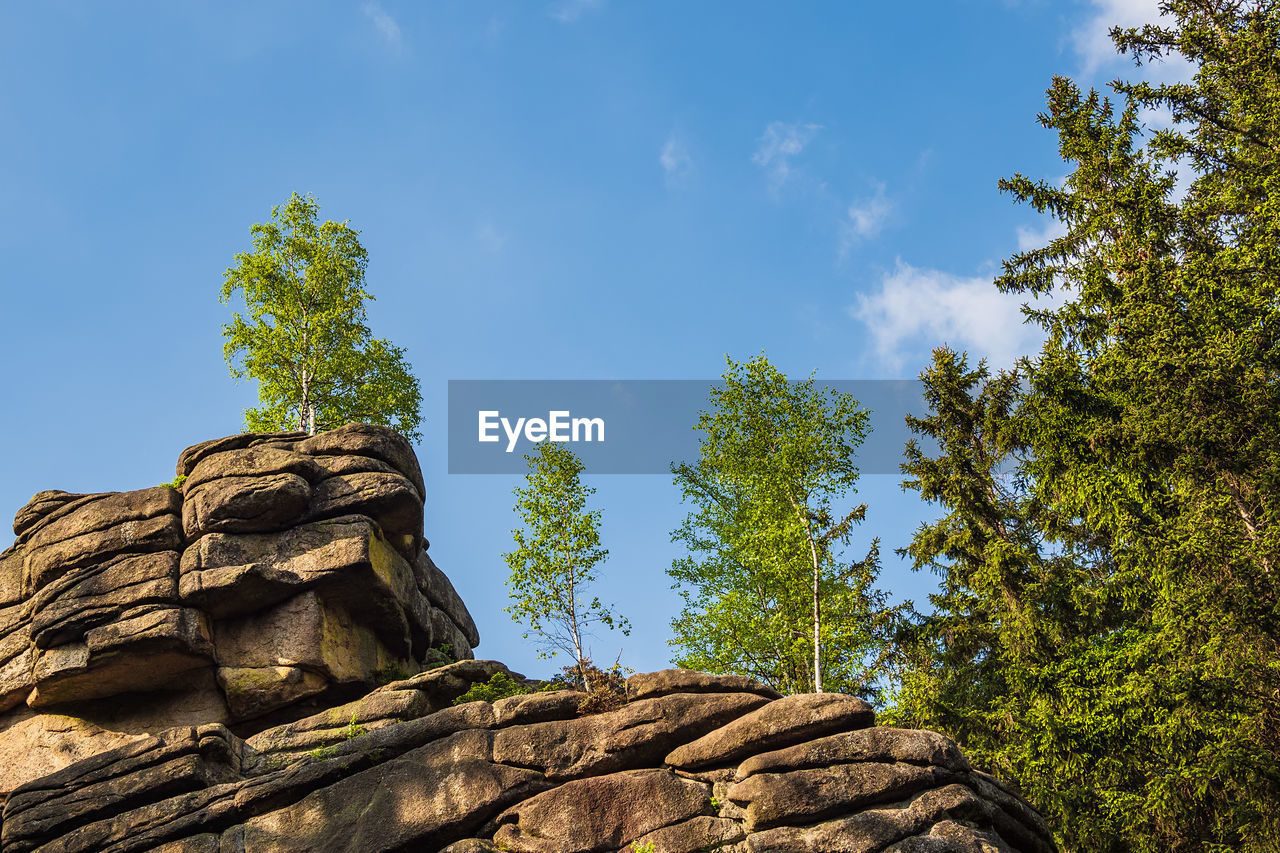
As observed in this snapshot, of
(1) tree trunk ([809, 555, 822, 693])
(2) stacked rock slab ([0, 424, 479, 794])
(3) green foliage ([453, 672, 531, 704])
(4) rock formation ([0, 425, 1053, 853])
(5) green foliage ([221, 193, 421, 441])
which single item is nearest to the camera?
(4) rock formation ([0, 425, 1053, 853])

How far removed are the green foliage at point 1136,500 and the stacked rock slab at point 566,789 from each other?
3.70 metres

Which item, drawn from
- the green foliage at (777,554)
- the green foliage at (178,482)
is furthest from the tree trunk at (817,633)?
the green foliage at (178,482)

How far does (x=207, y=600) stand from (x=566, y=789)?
34.1 ft

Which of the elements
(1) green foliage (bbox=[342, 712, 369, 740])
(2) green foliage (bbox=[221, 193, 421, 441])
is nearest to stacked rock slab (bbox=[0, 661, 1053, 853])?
(1) green foliage (bbox=[342, 712, 369, 740])

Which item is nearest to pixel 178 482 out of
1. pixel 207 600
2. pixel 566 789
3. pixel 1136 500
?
pixel 207 600

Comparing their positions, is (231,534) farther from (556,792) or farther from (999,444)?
(999,444)

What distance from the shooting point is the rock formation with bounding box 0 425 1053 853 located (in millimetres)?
15242

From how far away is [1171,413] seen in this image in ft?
64.7

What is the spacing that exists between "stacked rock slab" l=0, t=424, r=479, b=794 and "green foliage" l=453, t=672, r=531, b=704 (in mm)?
3430

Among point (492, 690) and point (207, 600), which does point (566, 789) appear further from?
point (207, 600)

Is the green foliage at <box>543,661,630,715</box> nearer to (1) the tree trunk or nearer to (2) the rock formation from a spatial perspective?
(2) the rock formation

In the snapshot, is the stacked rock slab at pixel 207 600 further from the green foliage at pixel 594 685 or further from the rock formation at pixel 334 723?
the green foliage at pixel 594 685

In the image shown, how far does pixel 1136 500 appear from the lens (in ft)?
67.2

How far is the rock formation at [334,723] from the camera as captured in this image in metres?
15.2
